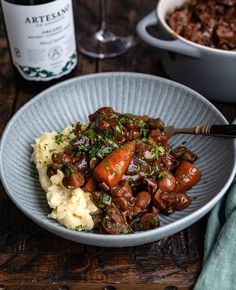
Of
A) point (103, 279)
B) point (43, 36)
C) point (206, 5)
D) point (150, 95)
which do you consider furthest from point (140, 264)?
point (206, 5)

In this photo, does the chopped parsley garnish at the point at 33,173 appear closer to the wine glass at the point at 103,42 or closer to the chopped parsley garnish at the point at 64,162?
the chopped parsley garnish at the point at 64,162

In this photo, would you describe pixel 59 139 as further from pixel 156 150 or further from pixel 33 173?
pixel 156 150

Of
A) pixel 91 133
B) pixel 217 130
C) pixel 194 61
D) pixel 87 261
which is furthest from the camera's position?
pixel 194 61

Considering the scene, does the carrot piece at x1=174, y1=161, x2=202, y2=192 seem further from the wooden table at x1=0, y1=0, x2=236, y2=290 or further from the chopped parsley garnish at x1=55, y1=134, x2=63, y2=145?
the chopped parsley garnish at x1=55, y1=134, x2=63, y2=145

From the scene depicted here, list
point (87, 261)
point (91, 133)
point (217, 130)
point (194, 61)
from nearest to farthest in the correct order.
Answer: point (87, 261) → point (91, 133) → point (217, 130) → point (194, 61)

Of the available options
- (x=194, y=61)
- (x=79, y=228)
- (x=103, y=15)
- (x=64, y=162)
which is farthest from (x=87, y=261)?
(x=103, y=15)

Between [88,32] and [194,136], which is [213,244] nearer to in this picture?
[194,136]

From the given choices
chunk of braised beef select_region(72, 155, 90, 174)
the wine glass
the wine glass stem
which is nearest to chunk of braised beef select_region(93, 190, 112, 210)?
chunk of braised beef select_region(72, 155, 90, 174)
